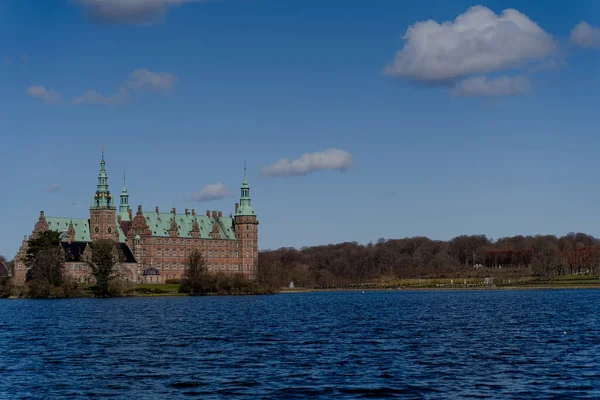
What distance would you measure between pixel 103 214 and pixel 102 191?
15.2 ft

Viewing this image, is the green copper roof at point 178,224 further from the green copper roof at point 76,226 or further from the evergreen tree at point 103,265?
the evergreen tree at point 103,265

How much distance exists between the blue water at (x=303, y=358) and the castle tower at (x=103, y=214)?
99230mm

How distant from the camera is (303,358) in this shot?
156 ft

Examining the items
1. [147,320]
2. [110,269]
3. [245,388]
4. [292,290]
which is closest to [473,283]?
[292,290]

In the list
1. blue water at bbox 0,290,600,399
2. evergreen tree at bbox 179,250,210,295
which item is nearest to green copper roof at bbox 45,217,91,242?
evergreen tree at bbox 179,250,210,295

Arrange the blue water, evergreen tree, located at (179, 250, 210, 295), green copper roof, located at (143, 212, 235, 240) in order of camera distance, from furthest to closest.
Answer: green copper roof, located at (143, 212, 235, 240), evergreen tree, located at (179, 250, 210, 295), the blue water

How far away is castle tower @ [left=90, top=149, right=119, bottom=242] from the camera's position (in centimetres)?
17700

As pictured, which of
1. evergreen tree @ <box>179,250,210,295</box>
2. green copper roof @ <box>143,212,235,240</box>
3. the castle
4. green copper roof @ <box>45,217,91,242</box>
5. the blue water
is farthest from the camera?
green copper roof @ <box>143,212,235,240</box>

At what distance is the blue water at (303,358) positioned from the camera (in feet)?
123

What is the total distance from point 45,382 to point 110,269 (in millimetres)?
101755

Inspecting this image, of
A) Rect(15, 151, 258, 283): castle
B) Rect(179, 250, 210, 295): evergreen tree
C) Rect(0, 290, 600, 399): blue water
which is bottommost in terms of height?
Rect(0, 290, 600, 399): blue water

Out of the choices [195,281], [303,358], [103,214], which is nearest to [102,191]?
[103,214]

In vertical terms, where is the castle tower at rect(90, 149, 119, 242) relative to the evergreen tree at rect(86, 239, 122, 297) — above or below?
above

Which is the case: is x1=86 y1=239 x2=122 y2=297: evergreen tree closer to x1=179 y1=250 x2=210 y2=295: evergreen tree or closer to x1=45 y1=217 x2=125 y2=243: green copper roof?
x1=179 y1=250 x2=210 y2=295: evergreen tree
